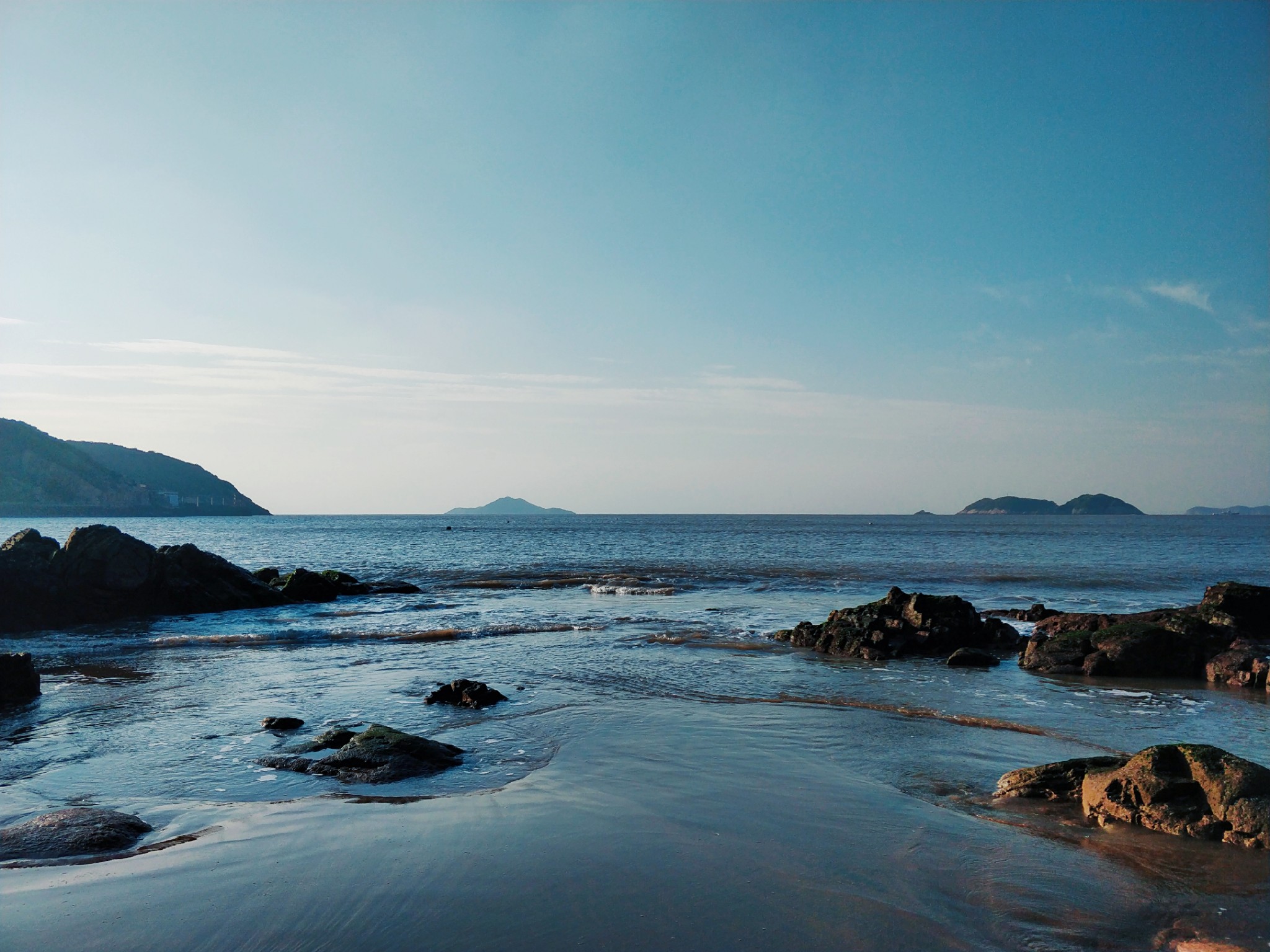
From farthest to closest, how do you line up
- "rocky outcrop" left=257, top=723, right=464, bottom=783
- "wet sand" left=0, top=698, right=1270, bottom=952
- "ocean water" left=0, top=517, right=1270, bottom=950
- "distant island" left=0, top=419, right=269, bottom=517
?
"distant island" left=0, top=419, right=269, bottom=517 → "rocky outcrop" left=257, top=723, right=464, bottom=783 → "ocean water" left=0, top=517, right=1270, bottom=950 → "wet sand" left=0, top=698, right=1270, bottom=952

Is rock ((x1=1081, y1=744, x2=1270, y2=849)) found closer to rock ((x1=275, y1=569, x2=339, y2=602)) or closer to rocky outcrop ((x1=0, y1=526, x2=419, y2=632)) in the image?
rocky outcrop ((x1=0, y1=526, x2=419, y2=632))

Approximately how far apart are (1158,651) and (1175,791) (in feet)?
33.0

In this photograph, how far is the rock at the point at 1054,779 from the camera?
27.0 ft

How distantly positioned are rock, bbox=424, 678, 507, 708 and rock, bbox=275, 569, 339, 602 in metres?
21.1

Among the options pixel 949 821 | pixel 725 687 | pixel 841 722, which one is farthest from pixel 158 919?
pixel 725 687

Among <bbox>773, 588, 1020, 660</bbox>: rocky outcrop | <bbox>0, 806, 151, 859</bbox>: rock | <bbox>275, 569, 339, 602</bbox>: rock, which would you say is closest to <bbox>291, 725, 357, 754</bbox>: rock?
<bbox>0, 806, 151, 859</bbox>: rock

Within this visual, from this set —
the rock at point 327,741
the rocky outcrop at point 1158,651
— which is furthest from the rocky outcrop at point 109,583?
the rocky outcrop at point 1158,651

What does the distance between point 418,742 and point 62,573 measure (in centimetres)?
2381

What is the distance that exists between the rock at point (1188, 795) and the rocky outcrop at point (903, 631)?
9.98 metres

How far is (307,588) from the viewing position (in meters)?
32.2

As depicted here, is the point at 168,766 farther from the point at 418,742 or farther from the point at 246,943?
the point at 246,943

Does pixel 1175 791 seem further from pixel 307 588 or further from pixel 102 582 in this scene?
pixel 307 588

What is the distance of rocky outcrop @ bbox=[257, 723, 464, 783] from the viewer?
898cm

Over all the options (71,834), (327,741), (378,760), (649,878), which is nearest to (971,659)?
(649,878)
